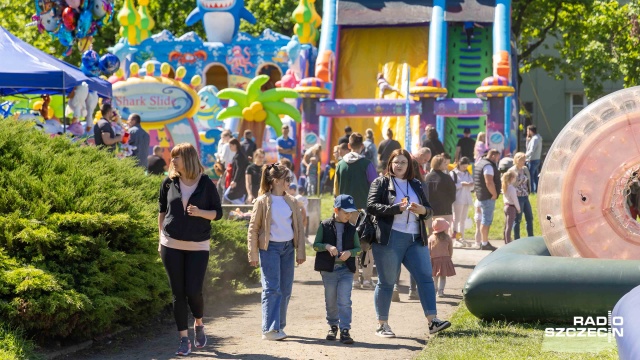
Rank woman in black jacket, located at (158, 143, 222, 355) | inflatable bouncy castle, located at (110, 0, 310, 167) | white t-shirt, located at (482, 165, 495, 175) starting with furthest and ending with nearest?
inflatable bouncy castle, located at (110, 0, 310, 167) → white t-shirt, located at (482, 165, 495, 175) → woman in black jacket, located at (158, 143, 222, 355)

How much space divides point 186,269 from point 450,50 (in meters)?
21.7

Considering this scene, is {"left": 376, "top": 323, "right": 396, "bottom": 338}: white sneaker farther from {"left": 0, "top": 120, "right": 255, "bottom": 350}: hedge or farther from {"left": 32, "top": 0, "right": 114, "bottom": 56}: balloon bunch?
{"left": 32, "top": 0, "right": 114, "bottom": 56}: balloon bunch

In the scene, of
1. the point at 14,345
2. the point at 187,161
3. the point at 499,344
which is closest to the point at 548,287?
the point at 499,344

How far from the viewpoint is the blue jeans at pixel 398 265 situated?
9.54 m

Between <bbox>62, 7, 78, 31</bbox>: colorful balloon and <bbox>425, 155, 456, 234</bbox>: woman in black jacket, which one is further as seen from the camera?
<bbox>62, 7, 78, 31</bbox>: colorful balloon

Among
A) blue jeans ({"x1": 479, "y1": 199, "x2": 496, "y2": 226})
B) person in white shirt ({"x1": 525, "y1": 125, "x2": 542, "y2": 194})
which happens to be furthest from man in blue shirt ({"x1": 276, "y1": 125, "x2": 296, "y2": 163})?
blue jeans ({"x1": 479, "y1": 199, "x2": 496, "y2": 226})

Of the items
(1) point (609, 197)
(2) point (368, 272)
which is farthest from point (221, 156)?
(1) point (609, 197)

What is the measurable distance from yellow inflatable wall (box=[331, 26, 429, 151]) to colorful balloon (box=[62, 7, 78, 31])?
35.7 ft

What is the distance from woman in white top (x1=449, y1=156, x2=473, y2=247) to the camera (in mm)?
17438

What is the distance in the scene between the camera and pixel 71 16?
18969mm

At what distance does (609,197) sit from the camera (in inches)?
436

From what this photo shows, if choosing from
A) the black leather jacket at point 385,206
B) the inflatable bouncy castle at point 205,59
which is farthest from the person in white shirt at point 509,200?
the inflatable bouncy castle at point 205,59

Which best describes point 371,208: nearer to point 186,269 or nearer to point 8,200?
point 186,269

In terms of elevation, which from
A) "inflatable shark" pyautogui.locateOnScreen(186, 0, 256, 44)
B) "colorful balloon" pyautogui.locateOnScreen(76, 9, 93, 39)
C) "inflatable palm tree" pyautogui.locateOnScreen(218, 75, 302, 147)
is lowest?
"inflatable palm tree" pyautogui.locateOnScreen(218, 75, 302, 147)
